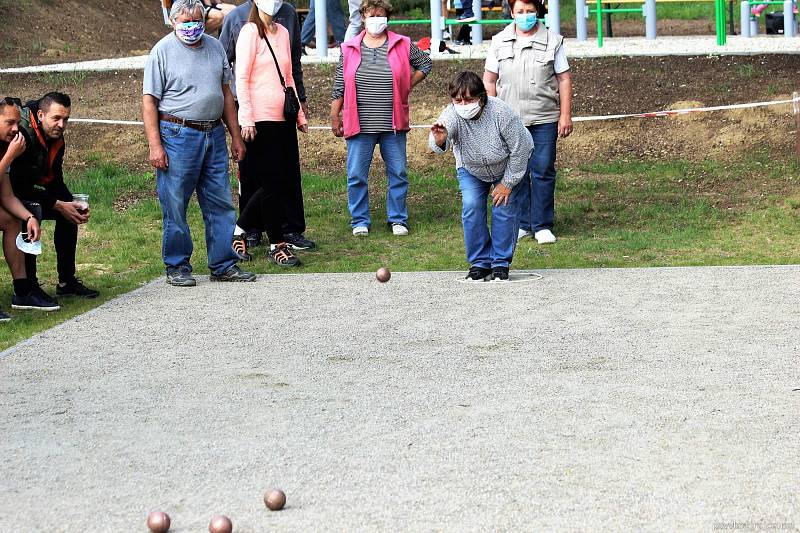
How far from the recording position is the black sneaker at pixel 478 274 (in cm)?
915

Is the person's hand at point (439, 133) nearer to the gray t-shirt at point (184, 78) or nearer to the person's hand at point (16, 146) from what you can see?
the gray t-shirt at point (184, 78)

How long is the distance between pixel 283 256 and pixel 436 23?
28.8 ft

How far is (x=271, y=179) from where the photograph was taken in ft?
33.1

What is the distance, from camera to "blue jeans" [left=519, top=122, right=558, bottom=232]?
34.3 feet

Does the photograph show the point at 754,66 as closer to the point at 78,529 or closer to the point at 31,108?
the point at 31,108

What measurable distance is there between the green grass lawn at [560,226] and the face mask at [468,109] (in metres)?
1.51

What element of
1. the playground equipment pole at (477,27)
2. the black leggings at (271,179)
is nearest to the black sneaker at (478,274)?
the black leggings at (271,179)

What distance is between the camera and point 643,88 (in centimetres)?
1538

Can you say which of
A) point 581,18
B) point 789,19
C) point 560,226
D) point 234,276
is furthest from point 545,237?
point 789,19

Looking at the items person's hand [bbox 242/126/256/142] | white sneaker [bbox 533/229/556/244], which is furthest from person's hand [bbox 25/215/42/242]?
white sneaker [bbox 533/229/556/244]

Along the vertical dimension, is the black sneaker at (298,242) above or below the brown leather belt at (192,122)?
below

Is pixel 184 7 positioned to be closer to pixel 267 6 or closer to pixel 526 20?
pixel 267 6

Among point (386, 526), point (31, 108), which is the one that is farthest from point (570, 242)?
point (386, 526)

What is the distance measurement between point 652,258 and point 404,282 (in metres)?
2.04
